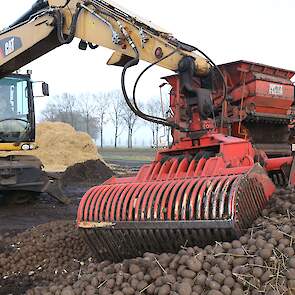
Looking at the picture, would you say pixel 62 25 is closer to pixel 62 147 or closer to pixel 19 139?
pixel 19 139

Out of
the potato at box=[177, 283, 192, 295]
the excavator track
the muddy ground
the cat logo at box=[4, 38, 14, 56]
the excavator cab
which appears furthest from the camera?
the excavator cab

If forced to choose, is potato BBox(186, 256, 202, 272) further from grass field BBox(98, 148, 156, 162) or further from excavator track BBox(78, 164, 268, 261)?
grass field BBox(98, 148, 156, 162)

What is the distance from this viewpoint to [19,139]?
9016mm

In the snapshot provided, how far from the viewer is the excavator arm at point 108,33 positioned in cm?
534

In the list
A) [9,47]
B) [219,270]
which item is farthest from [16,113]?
[219,270]

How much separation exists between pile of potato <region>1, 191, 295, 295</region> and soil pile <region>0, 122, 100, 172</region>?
1505 cm

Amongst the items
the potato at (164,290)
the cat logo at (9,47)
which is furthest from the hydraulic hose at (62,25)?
the potato at (164,290)

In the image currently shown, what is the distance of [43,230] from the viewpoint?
20.0 ft

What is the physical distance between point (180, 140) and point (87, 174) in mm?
9209

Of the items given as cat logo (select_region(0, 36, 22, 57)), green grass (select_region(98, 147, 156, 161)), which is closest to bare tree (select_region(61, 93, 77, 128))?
green grass (select_region(98, 147, 156, 161))

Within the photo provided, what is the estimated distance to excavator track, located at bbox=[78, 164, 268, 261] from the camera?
3695mm

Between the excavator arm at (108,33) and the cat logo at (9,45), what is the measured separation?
0.99 ft

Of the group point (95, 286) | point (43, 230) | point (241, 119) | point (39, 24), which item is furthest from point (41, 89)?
point (95, 286)

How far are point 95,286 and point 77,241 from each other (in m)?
1.91
